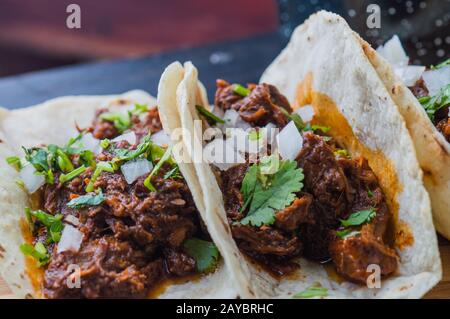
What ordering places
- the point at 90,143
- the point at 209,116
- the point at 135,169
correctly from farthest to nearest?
the point at 90,143
the point at 209,116
the point at 135,169

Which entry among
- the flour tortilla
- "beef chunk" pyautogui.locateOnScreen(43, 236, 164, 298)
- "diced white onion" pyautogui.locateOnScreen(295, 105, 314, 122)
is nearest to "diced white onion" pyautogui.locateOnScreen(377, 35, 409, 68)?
"diced white onion" pyautogui.locateOnScreen(295, 105, 314, 122)

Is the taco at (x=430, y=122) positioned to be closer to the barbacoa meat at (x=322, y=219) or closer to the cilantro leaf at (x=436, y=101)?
the cilantro leaf at (x=436, y=101)

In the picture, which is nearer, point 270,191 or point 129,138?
point 270,191

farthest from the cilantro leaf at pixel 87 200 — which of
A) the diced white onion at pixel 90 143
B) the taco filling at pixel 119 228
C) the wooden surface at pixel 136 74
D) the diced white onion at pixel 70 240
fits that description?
the wooden surface at pixel 136 74

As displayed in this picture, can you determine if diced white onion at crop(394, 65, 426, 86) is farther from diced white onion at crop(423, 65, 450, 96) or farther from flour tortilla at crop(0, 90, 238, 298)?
flour tortilla at crop(0, 90, 238, 298)

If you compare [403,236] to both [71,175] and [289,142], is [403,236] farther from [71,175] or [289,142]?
[71,175]

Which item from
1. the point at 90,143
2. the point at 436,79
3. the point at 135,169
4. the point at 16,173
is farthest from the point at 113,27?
the point at 436,79

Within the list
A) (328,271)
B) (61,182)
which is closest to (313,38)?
(328,271)

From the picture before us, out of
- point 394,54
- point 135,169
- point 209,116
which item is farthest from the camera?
point 394,54

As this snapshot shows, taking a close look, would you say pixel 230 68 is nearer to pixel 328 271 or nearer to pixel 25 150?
pixel 25 150
